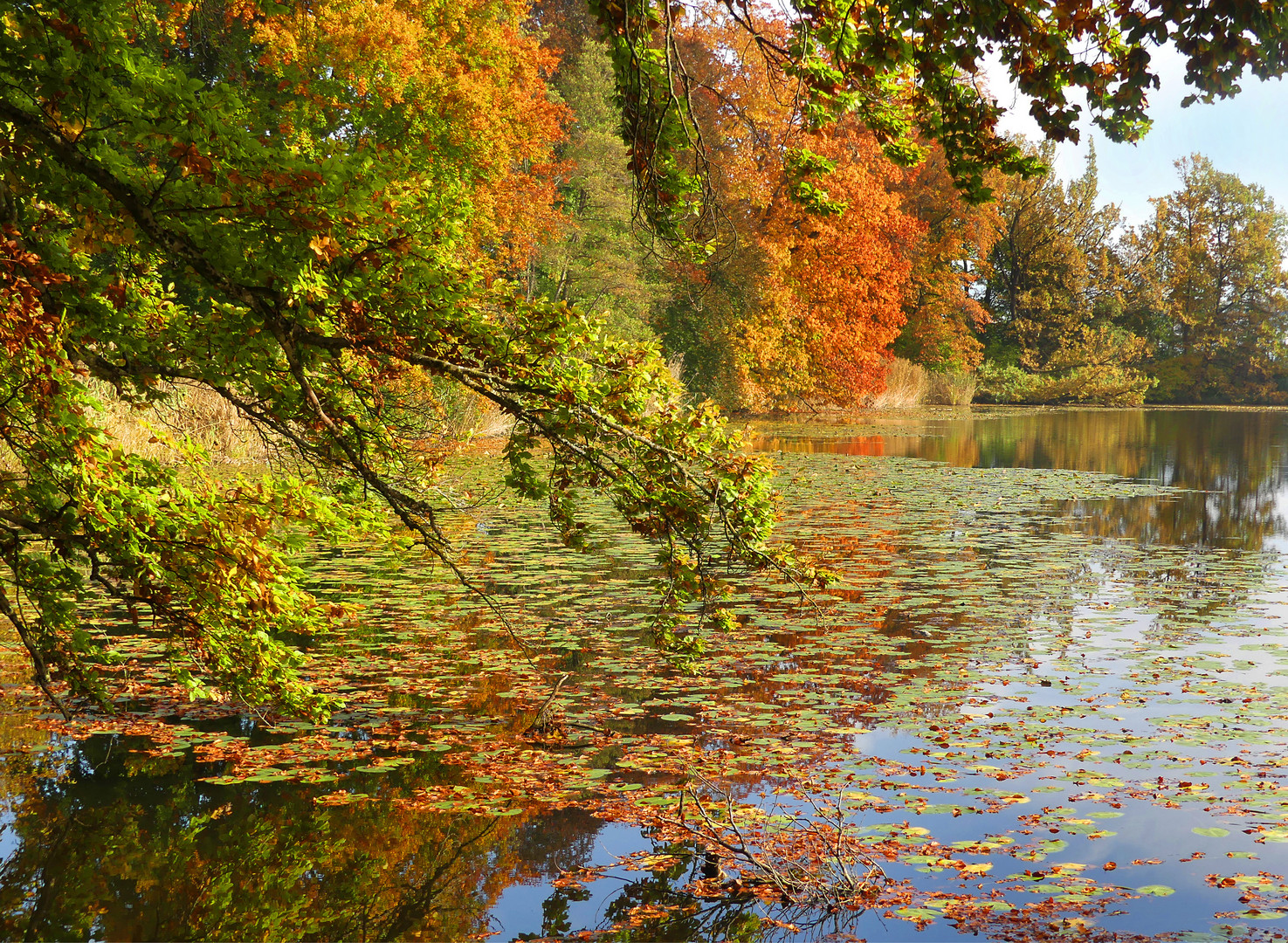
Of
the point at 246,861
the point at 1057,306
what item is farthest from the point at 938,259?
the point at 246,861

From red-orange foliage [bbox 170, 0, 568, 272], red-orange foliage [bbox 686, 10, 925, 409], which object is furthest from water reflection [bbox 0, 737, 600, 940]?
red-orange foliage [bbox 686, 10, 925, 409]

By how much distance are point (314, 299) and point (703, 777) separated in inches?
104

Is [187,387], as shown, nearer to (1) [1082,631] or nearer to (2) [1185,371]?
(1) [1082,631]

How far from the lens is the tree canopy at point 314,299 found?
12.1 ft

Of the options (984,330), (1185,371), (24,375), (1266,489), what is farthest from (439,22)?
(1185,371)

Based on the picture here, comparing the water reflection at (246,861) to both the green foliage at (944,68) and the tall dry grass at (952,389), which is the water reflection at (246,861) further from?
the tall dry grass at (952,389)

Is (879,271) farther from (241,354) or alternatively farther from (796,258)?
(241,354)

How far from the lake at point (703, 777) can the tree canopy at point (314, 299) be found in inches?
26.7

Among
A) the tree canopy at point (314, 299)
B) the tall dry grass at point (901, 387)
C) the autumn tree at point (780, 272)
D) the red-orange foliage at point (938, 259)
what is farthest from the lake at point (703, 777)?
the red-orange foliage at point (938, 259)

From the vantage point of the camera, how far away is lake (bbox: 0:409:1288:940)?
4027 mm

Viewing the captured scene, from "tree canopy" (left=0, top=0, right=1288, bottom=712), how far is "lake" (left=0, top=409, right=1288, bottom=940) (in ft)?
2.22

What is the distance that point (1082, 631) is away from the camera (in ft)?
26.2

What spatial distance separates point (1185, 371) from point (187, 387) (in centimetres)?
4749

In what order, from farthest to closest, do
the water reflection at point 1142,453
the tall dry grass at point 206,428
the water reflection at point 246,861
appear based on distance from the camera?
1. the tall dry grass at point 206,428
2. the water reflection at point 1142,453
3. the water reflection at point 246,861
